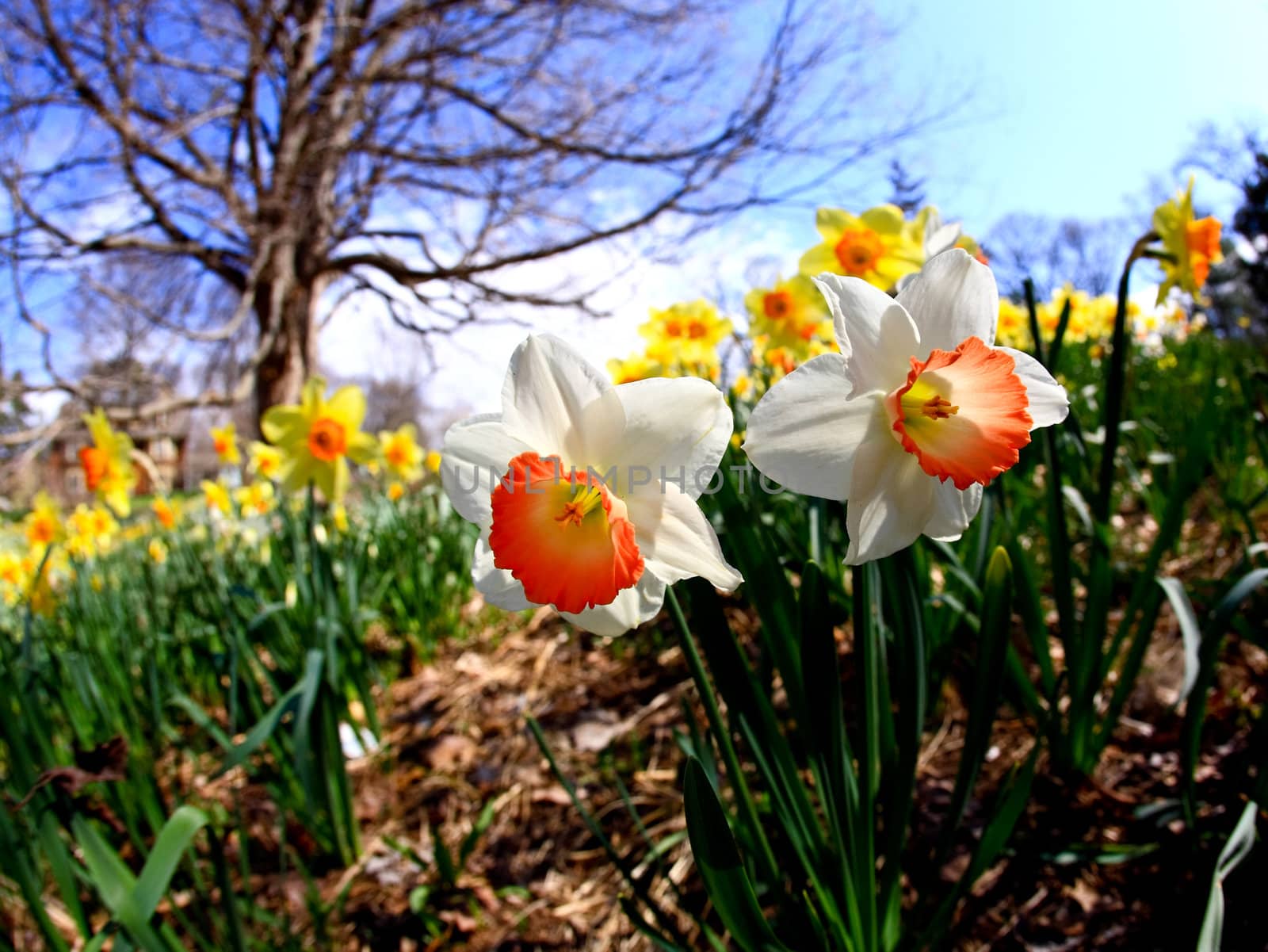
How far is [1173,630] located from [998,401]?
180 centimetres

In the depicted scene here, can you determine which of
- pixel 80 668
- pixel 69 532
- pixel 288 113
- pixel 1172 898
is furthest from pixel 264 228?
pixel 1172 898

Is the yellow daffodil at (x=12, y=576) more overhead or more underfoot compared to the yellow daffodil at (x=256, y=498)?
more underfoot

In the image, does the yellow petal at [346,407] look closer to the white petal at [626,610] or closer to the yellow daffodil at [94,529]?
the white petal at [626,610]

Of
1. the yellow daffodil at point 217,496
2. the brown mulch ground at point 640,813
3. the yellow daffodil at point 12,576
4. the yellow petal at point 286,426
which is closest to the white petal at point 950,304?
the brown mulch ground at point 640,813

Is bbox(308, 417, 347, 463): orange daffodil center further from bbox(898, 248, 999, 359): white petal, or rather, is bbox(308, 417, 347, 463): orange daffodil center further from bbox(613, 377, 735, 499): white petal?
bbox(898, 248, 999, 359): white petal

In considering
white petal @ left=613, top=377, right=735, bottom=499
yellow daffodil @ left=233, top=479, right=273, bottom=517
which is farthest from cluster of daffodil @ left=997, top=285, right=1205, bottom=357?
yellow daffodil @ left=233, top=479, right=273, bottom=517

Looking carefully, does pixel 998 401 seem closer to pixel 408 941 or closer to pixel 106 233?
pixel 408 941

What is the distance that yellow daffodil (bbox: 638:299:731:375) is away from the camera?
10.7ft

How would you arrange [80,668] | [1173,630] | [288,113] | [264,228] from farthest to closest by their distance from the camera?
[288,113] < [264,228] < [1173,630] < [80,668]

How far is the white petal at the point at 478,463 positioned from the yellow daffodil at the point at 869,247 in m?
1.39

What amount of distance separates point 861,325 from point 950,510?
0.23m

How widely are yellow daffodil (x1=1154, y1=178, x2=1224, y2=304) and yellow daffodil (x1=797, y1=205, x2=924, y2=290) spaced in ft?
1.98

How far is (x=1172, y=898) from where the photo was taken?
3.87 ft

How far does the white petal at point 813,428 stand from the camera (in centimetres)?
69
